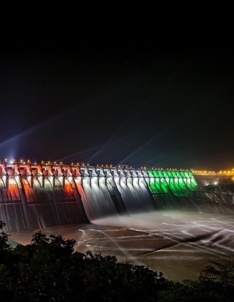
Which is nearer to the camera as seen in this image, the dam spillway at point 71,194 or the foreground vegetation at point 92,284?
the foreground vegetation at point 92,284

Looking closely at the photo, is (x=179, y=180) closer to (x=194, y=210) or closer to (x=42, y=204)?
(x=194, y=210)

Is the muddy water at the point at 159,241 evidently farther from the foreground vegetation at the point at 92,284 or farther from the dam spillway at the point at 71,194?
the foreground vegetation at the point at 92,284

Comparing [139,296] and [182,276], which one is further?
[182,276]

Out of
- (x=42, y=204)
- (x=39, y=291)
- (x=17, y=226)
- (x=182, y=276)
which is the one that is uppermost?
(x=42, y=204)

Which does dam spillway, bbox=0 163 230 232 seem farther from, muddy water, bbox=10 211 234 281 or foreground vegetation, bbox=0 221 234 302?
foreground vegetation, bbox=0 221 234 302

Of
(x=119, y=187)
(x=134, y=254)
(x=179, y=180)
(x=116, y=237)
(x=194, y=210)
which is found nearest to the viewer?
(x=134, y=254)

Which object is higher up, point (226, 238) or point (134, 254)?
point (134, 254)

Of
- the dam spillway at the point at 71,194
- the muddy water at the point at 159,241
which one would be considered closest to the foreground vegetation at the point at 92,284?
the muddy water at the point at 159,241

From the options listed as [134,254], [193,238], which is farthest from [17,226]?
[193,238]
